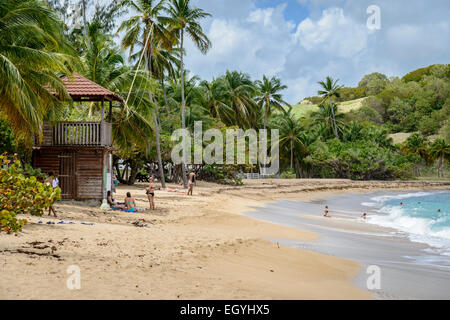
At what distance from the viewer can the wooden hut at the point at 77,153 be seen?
1489 cm

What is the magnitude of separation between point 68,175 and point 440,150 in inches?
2156

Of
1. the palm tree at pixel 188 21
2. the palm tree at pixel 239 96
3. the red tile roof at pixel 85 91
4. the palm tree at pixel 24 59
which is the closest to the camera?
the palm tree at pixel 24 59

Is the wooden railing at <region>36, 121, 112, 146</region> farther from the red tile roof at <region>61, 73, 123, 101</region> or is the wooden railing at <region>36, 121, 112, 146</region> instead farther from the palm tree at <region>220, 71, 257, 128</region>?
the palm tree at <region>220, 71, 257, 128</region>

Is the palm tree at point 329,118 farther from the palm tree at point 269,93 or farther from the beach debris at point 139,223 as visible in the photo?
the beach debris at point 139,223

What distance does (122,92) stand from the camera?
64.3 feet

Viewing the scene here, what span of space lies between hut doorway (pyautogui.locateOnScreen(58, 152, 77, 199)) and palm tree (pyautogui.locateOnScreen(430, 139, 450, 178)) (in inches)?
2132

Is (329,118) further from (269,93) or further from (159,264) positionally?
(159,264)

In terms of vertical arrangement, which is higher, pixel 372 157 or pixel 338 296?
pixel 372 157

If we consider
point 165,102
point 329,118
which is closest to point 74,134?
point 165,102

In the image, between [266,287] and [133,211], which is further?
[133,211]

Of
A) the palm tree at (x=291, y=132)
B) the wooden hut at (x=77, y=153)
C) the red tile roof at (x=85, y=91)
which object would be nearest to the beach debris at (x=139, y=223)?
the wooden hut at (x=77, y=153)

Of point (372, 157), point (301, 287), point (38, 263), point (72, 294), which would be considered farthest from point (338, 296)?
point (372, 157)
